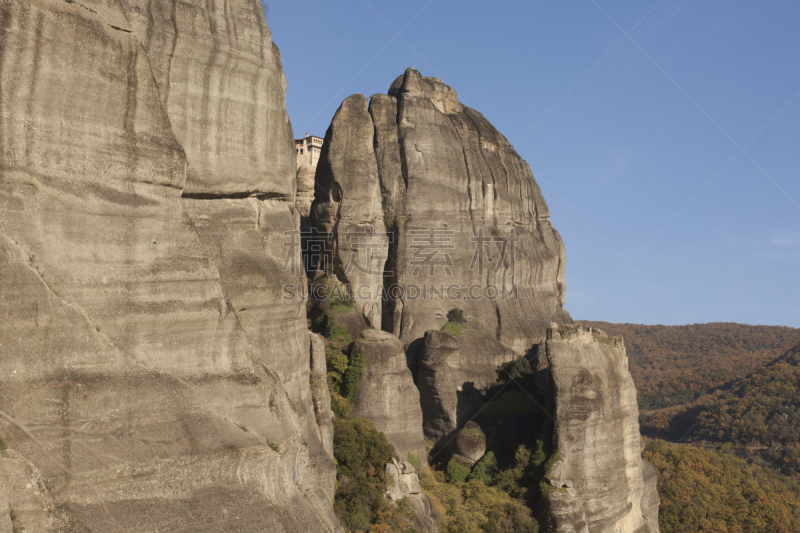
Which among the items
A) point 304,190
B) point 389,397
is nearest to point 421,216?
point 304,190

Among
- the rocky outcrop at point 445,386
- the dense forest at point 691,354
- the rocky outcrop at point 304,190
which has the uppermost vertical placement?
the rocky outcrop at point 304,190

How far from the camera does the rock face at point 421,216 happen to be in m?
36.1

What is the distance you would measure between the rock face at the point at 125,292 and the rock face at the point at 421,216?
746 inches

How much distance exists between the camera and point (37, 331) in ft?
38.3

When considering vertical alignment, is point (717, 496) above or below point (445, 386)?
below

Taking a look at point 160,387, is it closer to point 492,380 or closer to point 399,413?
point 399,413

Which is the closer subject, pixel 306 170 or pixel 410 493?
pixel 410 493

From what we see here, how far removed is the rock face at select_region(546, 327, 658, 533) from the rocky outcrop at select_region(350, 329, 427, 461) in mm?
6476

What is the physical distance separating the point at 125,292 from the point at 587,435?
65.7 feet

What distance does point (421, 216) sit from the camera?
3756cm

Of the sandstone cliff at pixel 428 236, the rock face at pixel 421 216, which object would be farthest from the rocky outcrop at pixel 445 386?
the rock face at pixel 421 216

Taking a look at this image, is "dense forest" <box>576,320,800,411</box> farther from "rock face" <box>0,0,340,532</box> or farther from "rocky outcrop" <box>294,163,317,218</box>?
"rock face" <box>0,0,340,532</box>

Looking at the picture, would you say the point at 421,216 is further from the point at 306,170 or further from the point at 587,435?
the point at 587,435

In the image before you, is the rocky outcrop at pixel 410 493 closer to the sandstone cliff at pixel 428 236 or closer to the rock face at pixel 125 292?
the rock face at pixel 125 292
